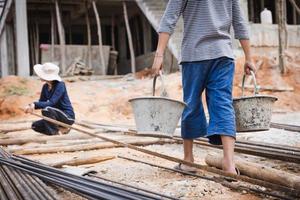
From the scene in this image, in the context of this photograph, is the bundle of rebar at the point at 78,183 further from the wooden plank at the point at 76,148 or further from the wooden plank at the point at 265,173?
the wooden plank at the point at 76,148

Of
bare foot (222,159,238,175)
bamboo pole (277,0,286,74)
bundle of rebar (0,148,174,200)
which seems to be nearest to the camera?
bundle of rebar (0,148,174,200)

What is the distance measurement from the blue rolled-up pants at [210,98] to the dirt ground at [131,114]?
38 centimetres

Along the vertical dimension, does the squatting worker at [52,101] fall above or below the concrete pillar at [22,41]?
below

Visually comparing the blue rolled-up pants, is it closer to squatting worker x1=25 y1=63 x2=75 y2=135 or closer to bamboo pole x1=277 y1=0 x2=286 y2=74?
squatting worker x1=25 y1=63 x2=75 y2=135

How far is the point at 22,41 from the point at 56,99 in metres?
8.71

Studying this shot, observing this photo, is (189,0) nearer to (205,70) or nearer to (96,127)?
(205,70)

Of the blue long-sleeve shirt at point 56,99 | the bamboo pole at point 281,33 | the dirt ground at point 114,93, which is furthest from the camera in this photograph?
the bamboo pole at point 281,33

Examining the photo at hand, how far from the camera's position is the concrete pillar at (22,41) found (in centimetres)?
1409

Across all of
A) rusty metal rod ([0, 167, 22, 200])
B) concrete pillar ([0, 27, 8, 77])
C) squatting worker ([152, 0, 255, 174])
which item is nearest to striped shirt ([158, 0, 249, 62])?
squatting worker ([152, 0, 255, 174])

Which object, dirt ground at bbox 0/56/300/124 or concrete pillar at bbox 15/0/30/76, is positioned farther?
concrete pillar at bbox 15/0/30/76

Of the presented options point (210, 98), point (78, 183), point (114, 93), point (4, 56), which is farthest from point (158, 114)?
point (4, 56)

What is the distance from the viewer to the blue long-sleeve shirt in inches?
237

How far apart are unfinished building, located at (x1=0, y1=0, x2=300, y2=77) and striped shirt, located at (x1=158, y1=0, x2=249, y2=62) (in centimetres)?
991

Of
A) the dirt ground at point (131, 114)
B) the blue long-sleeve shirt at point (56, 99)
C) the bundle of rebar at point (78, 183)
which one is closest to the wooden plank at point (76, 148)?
the dirt ground at point (131, 114)
